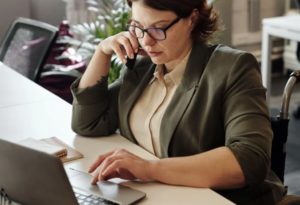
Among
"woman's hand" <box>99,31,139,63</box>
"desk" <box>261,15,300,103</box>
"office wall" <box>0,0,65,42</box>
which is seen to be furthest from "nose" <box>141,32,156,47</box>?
"office wall" <box>0,0,65,42</box>

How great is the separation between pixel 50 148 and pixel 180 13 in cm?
54

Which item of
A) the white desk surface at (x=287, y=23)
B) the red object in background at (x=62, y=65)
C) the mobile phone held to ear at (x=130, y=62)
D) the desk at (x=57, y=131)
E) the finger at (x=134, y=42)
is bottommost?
the red object in background at (x=62, y=65)

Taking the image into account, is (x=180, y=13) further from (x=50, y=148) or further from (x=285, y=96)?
(x=50, y=148)

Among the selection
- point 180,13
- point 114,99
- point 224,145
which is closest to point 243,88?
point 224,145

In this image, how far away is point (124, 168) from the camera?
1.39m

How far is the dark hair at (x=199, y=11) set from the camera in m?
1.52

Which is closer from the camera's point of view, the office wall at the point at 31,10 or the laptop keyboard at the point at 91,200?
the laptop keyboard at the point at 91,200

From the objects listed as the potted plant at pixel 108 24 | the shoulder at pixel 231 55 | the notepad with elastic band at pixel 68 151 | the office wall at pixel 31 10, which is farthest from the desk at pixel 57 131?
the office wall at pixel 31 10

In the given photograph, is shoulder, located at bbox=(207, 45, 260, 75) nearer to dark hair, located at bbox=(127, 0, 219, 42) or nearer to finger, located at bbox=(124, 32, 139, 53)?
dark hair, located at bbox=(127, 0, 219, 42)

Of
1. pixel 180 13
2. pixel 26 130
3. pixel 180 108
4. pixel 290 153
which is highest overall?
pixel 180 13

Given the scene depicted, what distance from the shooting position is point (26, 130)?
1.83 metres

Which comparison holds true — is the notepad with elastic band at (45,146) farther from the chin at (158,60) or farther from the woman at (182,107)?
the chin at (158,60)

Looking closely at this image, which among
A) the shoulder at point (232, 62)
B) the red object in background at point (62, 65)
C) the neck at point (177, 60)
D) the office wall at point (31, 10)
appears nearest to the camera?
the shoulder at point (232, 62)

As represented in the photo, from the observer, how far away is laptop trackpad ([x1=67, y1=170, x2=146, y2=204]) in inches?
51.9
